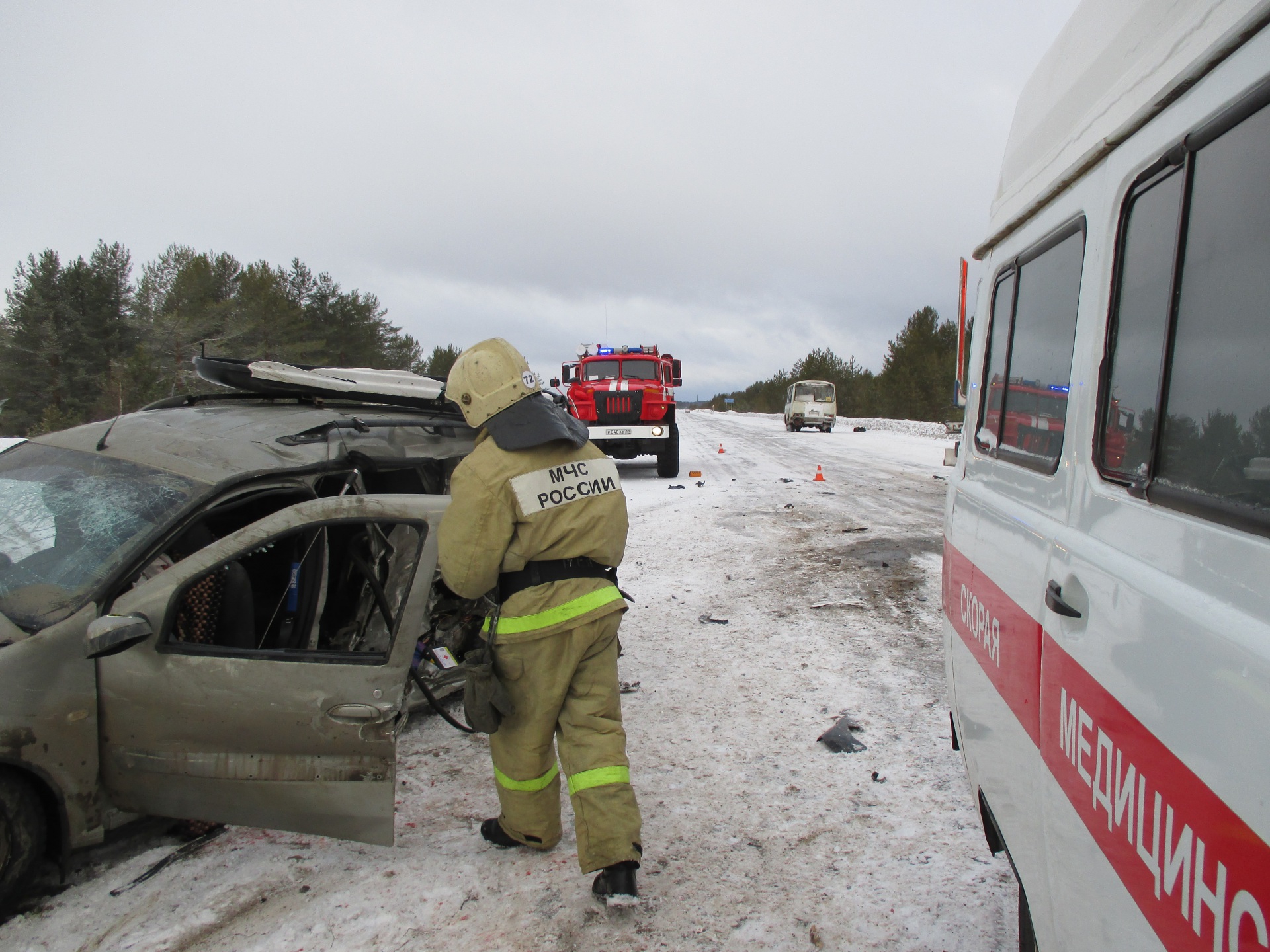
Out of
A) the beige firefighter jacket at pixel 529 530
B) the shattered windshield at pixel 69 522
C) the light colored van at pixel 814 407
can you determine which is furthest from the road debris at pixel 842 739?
the light colored van at pixel 814 407

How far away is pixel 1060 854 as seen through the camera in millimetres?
1484

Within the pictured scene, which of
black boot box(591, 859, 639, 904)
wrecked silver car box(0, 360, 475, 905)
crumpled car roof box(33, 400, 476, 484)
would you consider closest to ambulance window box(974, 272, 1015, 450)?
black boot box(591, 859, 639, 904)

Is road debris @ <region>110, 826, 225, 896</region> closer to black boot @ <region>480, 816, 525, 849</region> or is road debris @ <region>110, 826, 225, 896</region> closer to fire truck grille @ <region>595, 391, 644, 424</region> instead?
black boot @ <region>480, 816, 525, 849</region>

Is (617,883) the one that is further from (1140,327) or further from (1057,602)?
(1140,327)

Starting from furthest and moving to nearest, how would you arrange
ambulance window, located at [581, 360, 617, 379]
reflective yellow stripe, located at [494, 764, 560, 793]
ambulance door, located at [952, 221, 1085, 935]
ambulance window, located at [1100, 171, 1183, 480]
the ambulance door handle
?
ambulance window, located at [581, 360, 617, 379] → reflective yellow stripe, located at [494, 764, 560, 793] → ambulance door, located at [952, 221, 1085, 935] → the ambulance door handle → ambulance window, located at [1100, 171, 1183, 480]

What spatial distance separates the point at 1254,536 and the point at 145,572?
329 centimetres

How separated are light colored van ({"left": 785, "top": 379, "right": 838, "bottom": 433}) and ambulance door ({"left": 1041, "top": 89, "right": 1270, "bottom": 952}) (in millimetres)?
34058

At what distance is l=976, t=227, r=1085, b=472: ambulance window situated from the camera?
1.82 m

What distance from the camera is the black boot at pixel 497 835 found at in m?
2.88

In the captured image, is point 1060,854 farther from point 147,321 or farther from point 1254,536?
point 147,321

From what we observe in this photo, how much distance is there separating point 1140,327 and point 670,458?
527 inches

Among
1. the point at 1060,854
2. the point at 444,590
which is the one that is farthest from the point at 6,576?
the point at 1060,854

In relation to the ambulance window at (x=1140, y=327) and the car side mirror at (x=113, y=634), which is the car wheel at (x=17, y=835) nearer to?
the car side mirror at (x=113, y=634)

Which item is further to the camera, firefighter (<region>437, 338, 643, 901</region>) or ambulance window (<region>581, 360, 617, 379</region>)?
ambulance window (<region>581, 360, 617, 379</region>)
